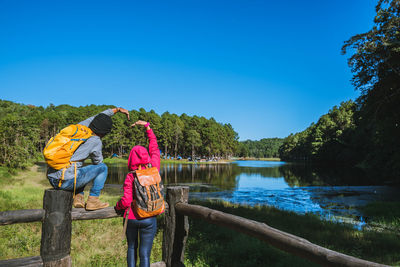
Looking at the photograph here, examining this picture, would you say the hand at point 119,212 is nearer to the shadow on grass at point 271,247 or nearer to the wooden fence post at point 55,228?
the wooden fence post at point 55,228

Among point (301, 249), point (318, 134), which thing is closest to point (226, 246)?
point (301, 249)

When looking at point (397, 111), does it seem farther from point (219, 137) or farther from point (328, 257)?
point (219, 137)

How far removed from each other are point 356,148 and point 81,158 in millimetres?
69317

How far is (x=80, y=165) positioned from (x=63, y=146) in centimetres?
35

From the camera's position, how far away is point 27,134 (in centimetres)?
2769

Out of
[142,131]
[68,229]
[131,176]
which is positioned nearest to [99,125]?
[131,176]

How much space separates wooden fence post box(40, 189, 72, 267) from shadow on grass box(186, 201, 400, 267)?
318 cm

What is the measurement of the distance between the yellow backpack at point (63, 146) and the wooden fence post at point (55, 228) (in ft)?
1.01

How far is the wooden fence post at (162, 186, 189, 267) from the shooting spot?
343cm

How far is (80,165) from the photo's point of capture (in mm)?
2986

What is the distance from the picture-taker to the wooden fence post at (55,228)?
2572 millimetres

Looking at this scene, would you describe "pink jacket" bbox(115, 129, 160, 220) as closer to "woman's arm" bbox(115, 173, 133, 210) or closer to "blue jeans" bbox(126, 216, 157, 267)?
"woman's arm" bbox(115, 173, 133, 210)

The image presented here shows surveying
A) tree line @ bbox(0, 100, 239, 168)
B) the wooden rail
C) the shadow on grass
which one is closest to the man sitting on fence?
the wooden rail

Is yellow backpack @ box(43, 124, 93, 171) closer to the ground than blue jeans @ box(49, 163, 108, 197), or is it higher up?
higher up
